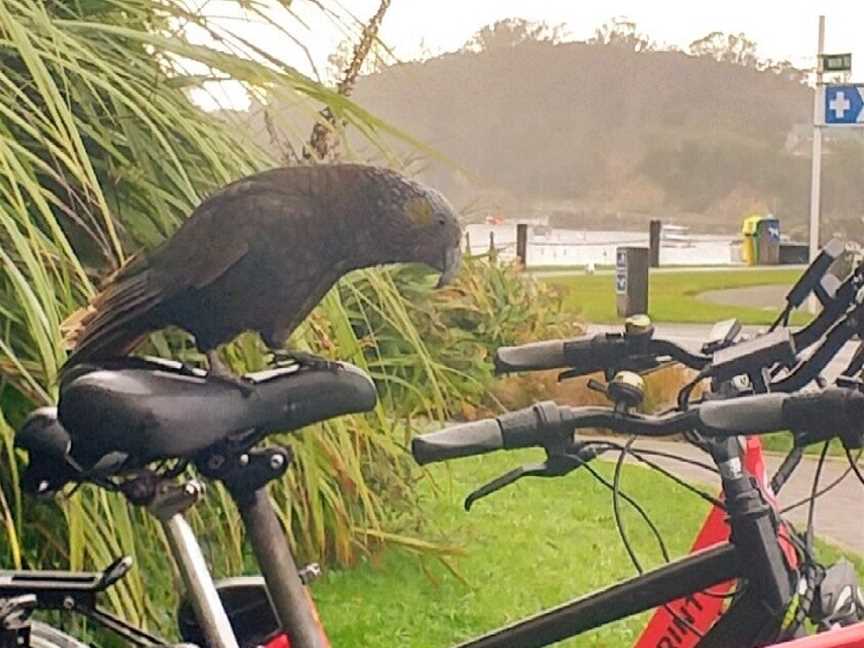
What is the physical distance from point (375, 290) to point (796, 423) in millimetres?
800

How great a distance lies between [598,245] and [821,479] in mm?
448

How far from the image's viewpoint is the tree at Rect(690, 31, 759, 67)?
1.58 m

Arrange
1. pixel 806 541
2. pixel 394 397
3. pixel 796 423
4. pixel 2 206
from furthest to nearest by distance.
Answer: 1. pixel 394 397
2. pixel 2 206
3. pixel 806 541
4. pixel 796 423

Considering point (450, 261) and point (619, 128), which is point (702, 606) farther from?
point (619, 128)

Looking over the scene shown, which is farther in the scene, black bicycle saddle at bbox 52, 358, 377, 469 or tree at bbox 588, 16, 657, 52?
tree at bbox 588, 16, 657, 52

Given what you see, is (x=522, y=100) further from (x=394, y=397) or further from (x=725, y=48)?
(x=394, y=397)

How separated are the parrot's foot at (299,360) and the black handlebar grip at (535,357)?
0.53ft

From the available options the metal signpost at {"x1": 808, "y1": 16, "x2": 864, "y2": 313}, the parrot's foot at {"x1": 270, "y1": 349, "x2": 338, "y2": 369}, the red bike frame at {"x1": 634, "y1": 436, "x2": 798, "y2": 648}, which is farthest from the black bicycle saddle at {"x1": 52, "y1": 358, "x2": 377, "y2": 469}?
the metal signpost at {"x1": 808, "y1": 16, "x2": 864, "y2": 313}

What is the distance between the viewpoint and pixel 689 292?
1.57 m

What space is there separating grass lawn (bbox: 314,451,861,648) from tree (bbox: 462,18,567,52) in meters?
0.53

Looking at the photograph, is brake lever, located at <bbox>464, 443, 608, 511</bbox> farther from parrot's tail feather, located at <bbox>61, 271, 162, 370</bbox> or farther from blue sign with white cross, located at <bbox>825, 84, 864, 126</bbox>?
blue sign with white cross, located at <bbox>825, 84, 864, 126</bbox>

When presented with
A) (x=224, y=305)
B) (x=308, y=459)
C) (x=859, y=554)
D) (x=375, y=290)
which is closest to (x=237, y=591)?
(x=224, y=305)

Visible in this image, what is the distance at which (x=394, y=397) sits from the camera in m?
1.76

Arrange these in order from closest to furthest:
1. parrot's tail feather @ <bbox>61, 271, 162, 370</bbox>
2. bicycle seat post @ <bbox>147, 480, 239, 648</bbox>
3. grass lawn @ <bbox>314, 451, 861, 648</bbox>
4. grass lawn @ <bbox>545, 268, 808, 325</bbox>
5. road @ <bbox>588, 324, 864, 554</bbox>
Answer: bicycle seat post @ <bbox>147, 480, 239, 648</bbox>
parrot's tail feather @ <bbox>61, 271, 162, 370</bbox>
road @ <bbox>588, 324, 864, 554</bbox>
grass lawn @ <bbox>545, 268, 808, 325</bbox>
grass lawn @ <bbox>314, 451, 861, 648</bbox>
